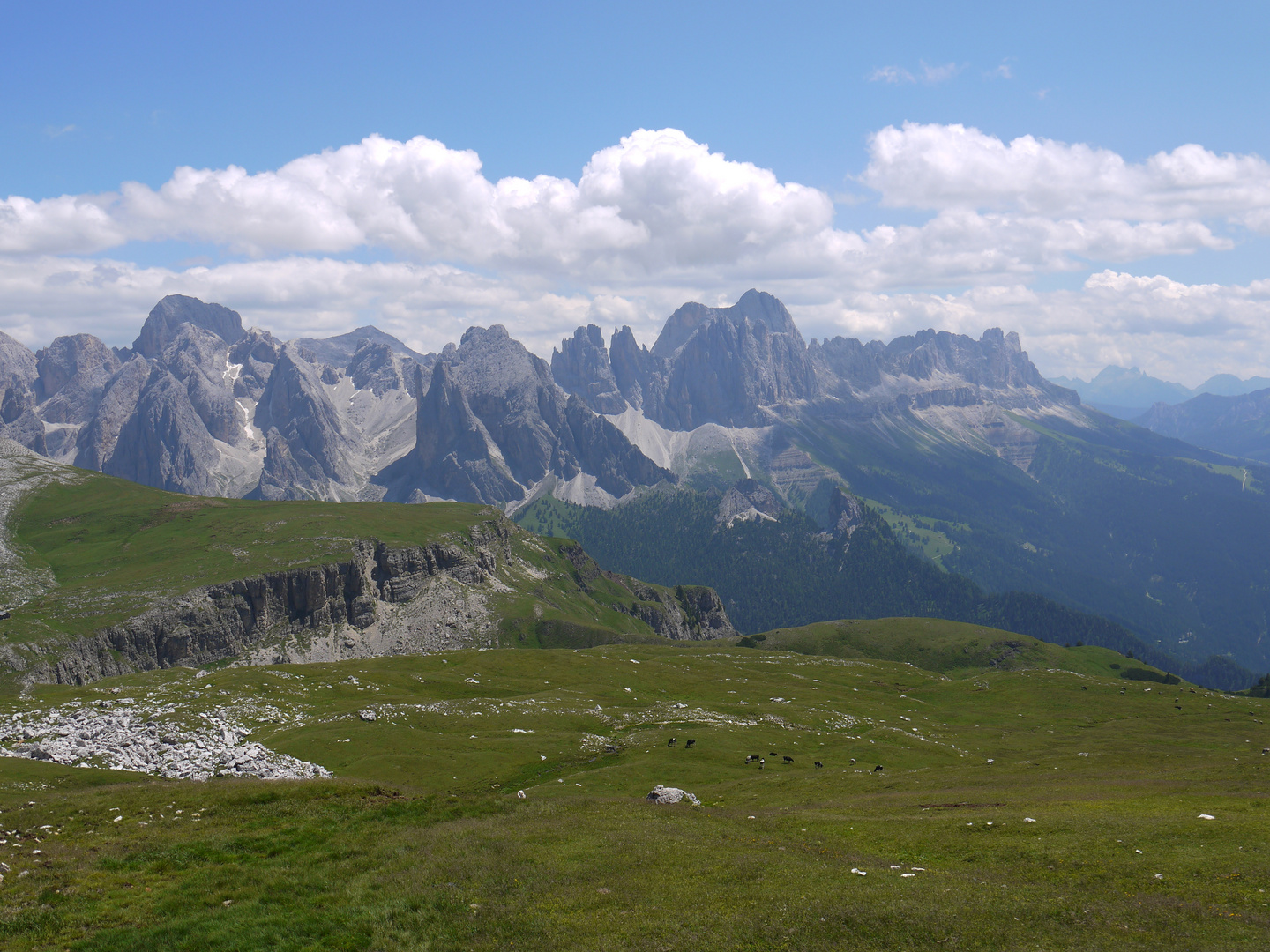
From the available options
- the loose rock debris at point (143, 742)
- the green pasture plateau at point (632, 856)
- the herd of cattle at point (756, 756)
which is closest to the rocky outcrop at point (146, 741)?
the loose rock debris at point (143, 742)

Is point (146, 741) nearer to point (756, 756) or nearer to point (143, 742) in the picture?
point (143, 742)

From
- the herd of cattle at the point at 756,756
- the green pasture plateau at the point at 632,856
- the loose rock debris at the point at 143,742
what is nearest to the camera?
the green pasture plateau at the point at 632,856

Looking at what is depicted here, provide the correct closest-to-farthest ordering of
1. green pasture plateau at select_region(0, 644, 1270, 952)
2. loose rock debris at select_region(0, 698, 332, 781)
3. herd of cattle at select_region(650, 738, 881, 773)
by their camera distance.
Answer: green pasture plateau at select_region(0, 644, 1270, 952) → loose rock debris at select_region(0, 698, 332, 781) → herd of cattle at select_region(650, 738, 881, 773)

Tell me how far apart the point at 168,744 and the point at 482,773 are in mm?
32520

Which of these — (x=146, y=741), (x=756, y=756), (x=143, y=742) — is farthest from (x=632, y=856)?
(x=146, y=741)

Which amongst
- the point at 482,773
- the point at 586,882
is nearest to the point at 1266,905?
the point at 586,882

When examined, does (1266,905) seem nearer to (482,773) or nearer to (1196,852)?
(1196,852)

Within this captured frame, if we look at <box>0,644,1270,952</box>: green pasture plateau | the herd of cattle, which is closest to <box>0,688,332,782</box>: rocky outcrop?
<box>0,644,1270,952</box>: green pasture plateau

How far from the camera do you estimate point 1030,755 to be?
338 ft

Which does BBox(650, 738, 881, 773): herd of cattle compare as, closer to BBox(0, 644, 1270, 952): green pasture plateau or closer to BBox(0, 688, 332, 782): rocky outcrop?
BBox(0, 644, 1270, 952): green pasture plateau

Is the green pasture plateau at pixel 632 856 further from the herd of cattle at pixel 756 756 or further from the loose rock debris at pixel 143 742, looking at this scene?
the loose rock debris at pixel 143 742

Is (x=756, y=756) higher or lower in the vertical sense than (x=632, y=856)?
lower

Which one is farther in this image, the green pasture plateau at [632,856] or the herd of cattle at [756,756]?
the herd of cattle at [756,756]

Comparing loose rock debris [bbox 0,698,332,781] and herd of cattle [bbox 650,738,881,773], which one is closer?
loose rock debris [bbox 0,698,332,781]
